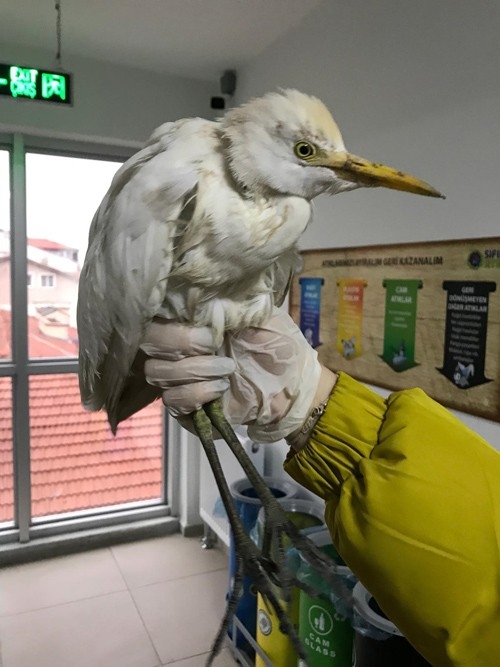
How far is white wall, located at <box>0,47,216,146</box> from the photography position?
2.49 meters

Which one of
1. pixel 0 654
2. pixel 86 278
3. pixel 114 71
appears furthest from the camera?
pixel 114 71

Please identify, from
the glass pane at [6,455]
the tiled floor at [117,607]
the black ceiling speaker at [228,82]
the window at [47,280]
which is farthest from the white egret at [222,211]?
the glass pane at [6,455]

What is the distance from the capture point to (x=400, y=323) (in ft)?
5.80

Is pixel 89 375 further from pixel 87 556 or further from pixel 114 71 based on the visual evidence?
pixel 87 556

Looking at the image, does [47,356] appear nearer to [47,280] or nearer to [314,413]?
[47,280]

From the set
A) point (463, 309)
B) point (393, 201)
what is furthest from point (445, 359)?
point (393, 201)

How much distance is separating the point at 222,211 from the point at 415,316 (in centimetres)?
110

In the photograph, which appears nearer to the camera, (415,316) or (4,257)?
(415,316)

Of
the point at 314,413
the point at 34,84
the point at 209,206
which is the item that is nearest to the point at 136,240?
the point at 209,206

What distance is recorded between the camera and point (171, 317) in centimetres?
91

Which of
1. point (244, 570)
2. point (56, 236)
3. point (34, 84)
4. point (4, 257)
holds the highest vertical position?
point (34, 84)

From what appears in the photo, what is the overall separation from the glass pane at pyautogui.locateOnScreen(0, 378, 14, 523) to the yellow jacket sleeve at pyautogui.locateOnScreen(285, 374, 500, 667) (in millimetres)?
2441

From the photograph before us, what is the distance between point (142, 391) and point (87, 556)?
226 cm

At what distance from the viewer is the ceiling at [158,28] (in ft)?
6.91
